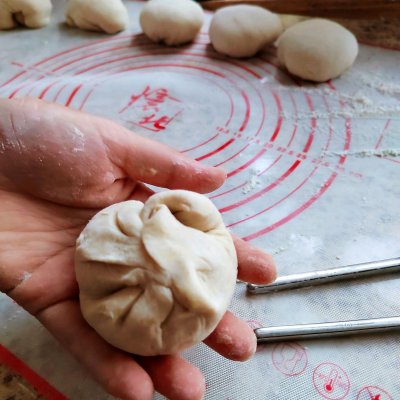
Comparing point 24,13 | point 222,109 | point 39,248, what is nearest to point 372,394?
point 39,248

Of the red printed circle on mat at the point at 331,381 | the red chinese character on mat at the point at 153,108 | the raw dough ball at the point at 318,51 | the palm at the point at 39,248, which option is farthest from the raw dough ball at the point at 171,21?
the red printed circle on mat at the point at 331,381

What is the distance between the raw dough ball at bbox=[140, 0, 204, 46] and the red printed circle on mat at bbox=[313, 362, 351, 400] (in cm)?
207

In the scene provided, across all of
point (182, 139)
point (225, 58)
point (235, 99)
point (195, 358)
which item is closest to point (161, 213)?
point (195, 358)

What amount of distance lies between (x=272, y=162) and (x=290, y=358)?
908 mm

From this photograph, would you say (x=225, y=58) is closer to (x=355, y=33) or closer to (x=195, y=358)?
(x=355, y=33)

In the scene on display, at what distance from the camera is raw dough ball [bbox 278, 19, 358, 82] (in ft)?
6.95

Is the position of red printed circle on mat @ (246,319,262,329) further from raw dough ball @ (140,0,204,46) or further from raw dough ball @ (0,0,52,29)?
raw dough ball @ (0,0,52,29)

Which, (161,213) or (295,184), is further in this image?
(295,184)

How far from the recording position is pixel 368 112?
Result: 6.73ft

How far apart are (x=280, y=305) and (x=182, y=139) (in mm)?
981

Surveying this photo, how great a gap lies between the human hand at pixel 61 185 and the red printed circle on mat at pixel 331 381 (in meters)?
0.28

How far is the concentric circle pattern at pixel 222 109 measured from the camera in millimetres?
1720

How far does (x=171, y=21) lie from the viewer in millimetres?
2480

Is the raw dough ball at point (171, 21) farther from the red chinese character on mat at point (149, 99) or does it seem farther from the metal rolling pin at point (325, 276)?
the metal rolling pin at point (325, 276)
